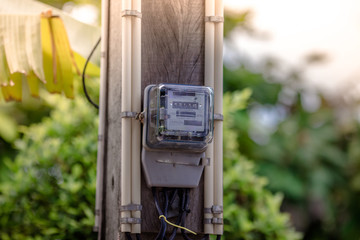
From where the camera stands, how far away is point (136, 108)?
2.61 m

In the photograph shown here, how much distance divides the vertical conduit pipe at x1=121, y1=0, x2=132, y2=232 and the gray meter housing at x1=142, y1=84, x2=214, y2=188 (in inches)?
3.4

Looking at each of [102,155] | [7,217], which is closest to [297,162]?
[7,217]

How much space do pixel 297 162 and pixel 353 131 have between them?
2484mm

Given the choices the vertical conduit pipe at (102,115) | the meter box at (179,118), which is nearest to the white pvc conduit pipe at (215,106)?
the meter box at (179,118)

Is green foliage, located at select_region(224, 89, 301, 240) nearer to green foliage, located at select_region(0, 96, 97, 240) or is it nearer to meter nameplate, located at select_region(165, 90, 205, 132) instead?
green foliage, located at select_region(0, 96, 97, 240)

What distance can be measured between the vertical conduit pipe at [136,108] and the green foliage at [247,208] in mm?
2279

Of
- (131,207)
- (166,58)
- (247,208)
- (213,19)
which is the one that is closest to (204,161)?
A: (131,207)

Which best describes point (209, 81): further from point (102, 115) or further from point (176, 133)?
point (102, 115)

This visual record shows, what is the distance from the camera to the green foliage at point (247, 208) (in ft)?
15.7

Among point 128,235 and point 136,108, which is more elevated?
point 136,108

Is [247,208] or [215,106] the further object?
[247,208]

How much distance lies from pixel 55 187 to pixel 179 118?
2771mm

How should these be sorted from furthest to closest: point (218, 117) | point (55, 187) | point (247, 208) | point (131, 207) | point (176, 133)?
point (247, 208) < point (55, 187) < point (218, 117) < point (131, 207) < point (176, 133)

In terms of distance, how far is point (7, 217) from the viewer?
5.00 m
